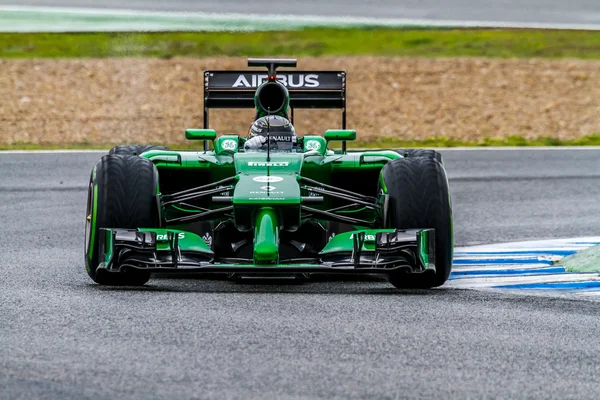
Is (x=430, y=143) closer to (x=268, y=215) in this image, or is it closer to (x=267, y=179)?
(x=267, y=179)

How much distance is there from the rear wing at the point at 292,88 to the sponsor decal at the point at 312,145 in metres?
1.29

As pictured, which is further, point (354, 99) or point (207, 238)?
point (354, 99)

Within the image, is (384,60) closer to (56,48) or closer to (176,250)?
(56,48)

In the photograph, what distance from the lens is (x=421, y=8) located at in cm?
2647

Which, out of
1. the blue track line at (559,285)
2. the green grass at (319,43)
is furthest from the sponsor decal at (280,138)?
the green grass at (319,43)

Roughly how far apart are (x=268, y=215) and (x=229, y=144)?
1.87m

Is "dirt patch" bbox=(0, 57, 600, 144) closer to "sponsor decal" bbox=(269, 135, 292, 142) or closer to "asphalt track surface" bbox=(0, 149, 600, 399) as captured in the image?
"sponsor decal" bbox=(269, 135, 292, 142)

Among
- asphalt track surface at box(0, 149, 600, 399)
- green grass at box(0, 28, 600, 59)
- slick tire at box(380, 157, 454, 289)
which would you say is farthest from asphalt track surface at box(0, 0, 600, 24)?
slick tire at box(380, 157, 454, 289)

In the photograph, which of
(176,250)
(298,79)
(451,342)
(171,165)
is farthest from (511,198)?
(451,342)

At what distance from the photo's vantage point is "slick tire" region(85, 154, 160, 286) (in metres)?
8.39

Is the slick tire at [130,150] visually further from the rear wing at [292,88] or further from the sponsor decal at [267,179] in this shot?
the sponsor decal at [267,179]

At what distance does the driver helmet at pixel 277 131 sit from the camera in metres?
Answer: 10.3

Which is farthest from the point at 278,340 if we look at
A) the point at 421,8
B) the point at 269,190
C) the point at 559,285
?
the point at 421,8

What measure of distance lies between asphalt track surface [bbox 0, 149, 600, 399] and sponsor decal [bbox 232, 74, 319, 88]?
2.28 meters
